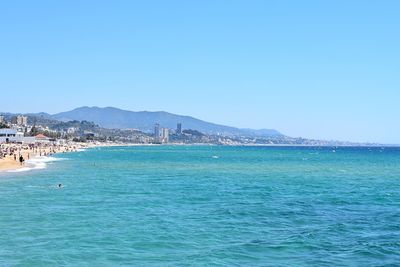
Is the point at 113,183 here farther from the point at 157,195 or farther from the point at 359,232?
the point at 359,232

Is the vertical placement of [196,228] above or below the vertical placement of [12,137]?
below

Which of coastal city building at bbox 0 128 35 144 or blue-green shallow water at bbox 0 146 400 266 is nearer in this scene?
blue-green shallow water at bbox 0 146 400 266

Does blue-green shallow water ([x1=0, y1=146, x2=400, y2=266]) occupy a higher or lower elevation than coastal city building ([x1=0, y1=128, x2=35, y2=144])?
lower

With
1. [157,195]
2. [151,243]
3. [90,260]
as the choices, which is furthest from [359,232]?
[157,195]

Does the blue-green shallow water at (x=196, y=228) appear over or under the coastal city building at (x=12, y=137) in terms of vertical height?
under

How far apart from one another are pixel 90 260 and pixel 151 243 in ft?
10.9

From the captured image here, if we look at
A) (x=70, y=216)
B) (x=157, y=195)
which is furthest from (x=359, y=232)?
(x=157, y=195)

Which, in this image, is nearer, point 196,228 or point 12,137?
point 196,228

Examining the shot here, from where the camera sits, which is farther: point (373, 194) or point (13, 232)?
point (373, 194)

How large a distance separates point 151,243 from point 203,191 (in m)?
21.2

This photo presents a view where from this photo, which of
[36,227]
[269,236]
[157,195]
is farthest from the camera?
[157,195]

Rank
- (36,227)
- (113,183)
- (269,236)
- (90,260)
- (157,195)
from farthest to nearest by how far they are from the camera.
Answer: (113,183)
(157,195)
(36,227)
(269,236)
(90,260)

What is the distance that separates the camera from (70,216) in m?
27.2

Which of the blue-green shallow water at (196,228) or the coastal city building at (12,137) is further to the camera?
the coastal city building at (12,137)
